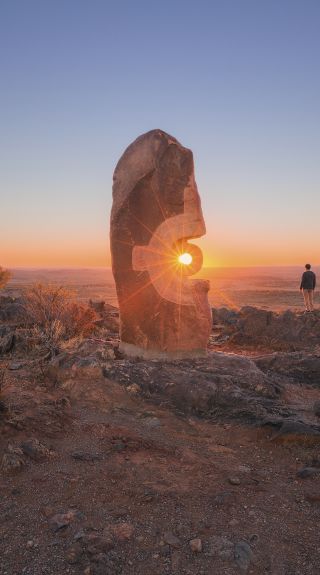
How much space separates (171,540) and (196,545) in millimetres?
188

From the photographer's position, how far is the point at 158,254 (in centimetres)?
788

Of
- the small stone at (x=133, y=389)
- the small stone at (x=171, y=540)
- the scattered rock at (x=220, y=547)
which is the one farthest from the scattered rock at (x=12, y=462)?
the small stone at (x=133, y=389)

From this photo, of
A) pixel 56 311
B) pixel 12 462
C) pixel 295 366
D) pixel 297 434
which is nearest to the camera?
pixel 12 462

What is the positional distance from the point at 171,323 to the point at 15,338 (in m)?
3.56

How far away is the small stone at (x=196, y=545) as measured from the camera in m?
3.23

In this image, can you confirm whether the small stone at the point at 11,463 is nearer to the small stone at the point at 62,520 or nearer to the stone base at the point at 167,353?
the small stone at the point at 62,520

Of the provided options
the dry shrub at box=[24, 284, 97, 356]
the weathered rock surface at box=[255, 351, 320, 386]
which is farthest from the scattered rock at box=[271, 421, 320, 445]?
the dry shrub at box=[24, 284, 97, 356]

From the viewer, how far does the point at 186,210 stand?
7848 millimetres

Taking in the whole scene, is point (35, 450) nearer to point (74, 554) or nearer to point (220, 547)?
point (74, 554)

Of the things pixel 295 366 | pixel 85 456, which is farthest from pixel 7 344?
pixel 295 366

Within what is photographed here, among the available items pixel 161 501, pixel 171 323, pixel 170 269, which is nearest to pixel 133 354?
pixel 171 323

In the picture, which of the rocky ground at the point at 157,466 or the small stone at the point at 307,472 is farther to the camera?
the small stone at the point at 307,472

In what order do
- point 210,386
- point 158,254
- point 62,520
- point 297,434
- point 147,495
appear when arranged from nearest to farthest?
point 62,520
point 147,495
point 297,434
point 210,386
point 158,254

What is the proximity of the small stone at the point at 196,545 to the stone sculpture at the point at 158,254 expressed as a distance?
465cm
